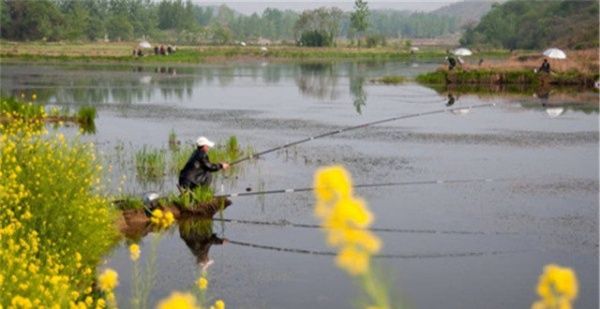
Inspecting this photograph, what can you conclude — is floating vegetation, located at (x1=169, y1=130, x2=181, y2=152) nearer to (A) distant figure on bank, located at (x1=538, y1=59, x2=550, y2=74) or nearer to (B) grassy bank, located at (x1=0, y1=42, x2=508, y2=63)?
(A) distant figure on bank, located at (x1=538, y1=59, x2=550, y2=74)

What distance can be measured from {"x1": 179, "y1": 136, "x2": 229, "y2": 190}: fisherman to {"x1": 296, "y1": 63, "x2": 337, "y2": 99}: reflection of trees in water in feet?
74.5

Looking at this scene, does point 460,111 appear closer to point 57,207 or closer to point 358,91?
point 358,91

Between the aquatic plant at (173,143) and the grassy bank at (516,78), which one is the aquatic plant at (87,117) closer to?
the aquatic plant at (173,143)

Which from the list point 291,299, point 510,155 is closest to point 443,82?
point 510,155

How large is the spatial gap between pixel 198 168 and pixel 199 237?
1.21m

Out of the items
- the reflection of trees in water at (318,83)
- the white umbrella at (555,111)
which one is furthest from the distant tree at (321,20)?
the white umbrella at (555,111)

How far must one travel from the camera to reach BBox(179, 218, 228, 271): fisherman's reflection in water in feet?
37.7

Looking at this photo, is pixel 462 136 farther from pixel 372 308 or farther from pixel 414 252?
pixel 372 308

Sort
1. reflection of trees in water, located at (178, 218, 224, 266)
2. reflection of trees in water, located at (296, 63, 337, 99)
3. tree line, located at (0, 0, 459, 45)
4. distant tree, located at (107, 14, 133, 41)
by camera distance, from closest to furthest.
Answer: reflection of trees in water, located at (178, 218, 224, 266), reflection of trees in water, located at (296, 63, 337, 99), tree line, located at (0, 0, 459, 45), distant tree, located at (107, 14, 133, 41)

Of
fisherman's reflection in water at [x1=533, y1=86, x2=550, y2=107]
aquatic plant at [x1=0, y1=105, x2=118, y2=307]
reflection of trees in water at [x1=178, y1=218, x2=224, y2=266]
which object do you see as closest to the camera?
aquatic plant at [x1=0, y1=105, x2=118, y2=307]

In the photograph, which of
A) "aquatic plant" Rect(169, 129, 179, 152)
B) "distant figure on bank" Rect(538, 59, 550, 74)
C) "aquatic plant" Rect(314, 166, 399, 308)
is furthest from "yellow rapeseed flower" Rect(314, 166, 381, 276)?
"distant figure on bank" Rect(538, 59, 550, 74)

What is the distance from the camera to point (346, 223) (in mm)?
1864

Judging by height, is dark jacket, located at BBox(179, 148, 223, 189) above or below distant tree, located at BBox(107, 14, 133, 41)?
above

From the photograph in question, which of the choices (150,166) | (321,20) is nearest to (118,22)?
(321,20)
